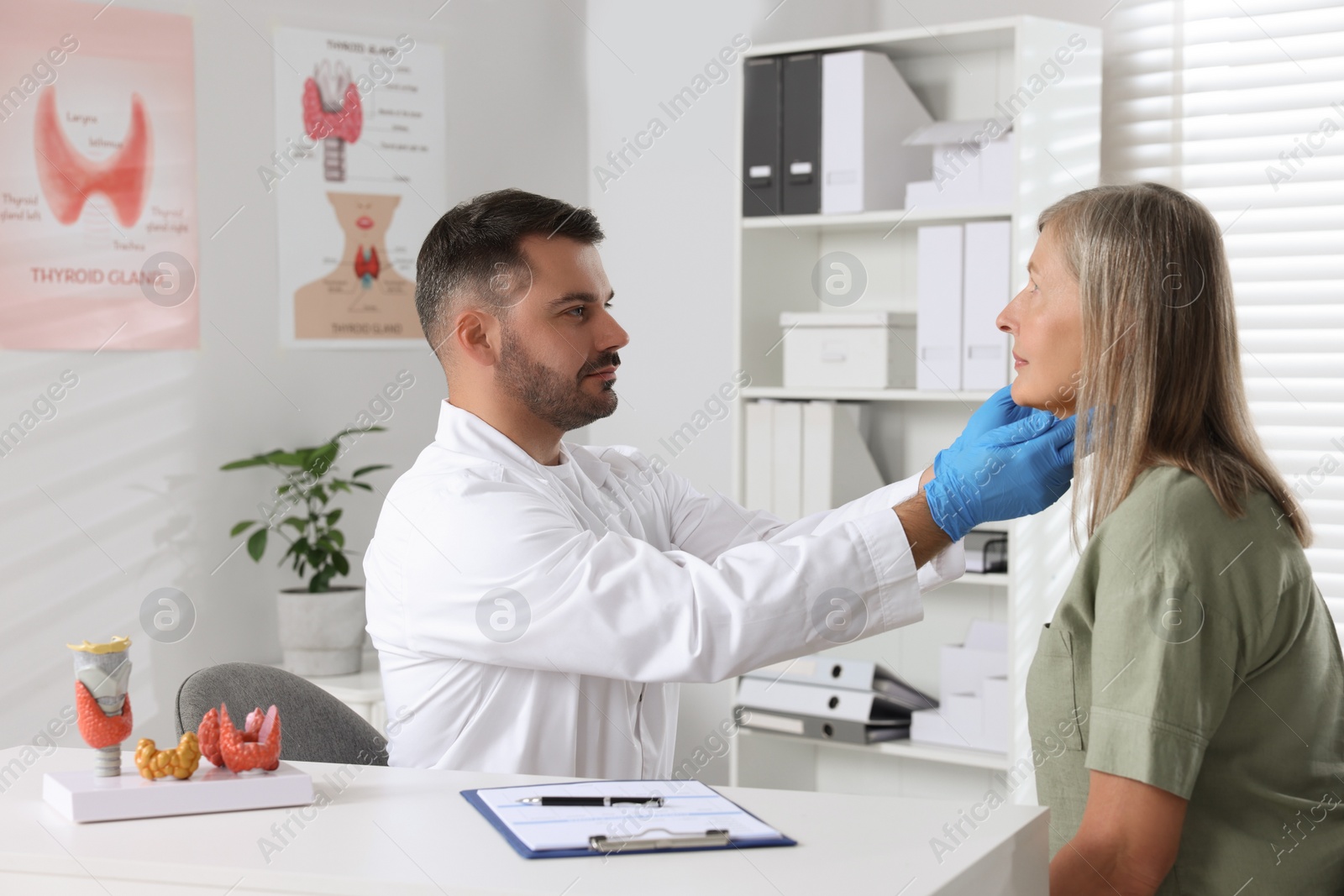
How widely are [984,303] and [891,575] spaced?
4.39 ft

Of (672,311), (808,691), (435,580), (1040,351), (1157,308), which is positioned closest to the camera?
(1157,308)

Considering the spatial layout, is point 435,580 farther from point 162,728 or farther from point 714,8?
point 714,8

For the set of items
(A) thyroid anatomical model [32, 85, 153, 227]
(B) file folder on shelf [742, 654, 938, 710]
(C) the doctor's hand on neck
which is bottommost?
(B) file folder on shelf [742, 654, 938, 710]

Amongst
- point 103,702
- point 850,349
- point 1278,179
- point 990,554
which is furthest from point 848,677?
point 103,702

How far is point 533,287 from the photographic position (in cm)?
178

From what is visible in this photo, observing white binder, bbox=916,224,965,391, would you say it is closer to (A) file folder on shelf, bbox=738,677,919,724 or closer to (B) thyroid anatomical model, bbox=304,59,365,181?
(A) file folder on shelf, bbox=738,677,919,724

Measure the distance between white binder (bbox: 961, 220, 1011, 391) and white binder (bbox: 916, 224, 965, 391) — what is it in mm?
17

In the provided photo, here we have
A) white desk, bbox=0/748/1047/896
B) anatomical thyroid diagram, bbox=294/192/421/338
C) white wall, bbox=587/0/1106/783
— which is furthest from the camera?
white wall, bbox=587/0/1106/783

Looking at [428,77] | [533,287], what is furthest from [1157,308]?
[428,77]

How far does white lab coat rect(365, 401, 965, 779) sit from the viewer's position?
1449mm

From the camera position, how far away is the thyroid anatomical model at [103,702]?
1146 mm

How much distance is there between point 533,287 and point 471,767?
2.12 feet

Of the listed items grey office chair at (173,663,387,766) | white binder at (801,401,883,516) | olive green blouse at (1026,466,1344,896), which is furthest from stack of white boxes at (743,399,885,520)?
olive green blouse at (1026,466,1344,896)

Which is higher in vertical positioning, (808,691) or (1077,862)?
(1077,862)
